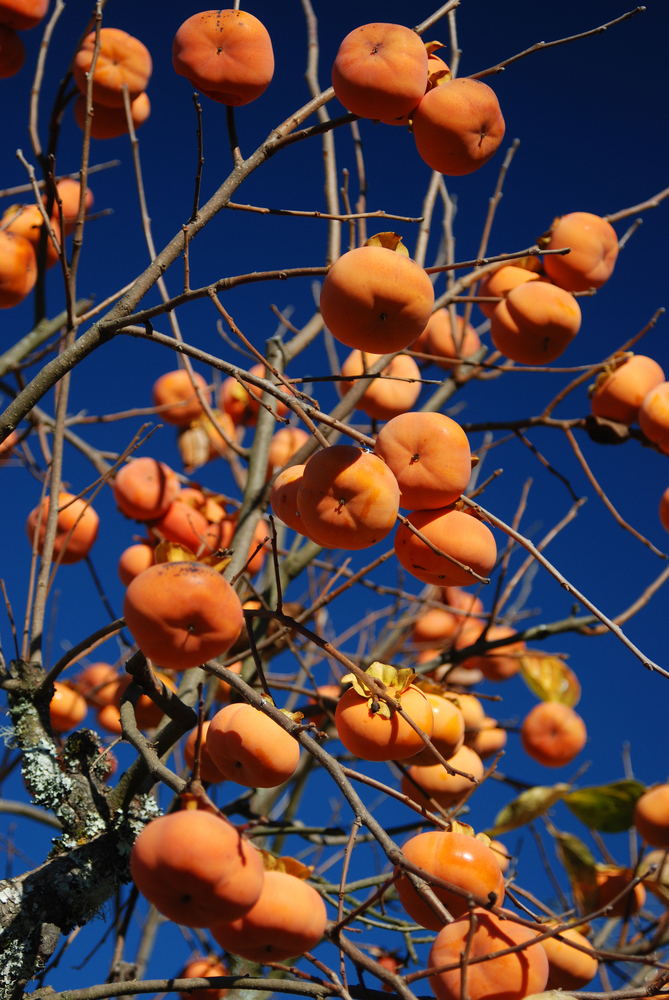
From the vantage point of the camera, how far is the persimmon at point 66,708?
9.30 ft

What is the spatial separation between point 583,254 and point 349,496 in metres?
1.53

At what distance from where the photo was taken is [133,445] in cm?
207

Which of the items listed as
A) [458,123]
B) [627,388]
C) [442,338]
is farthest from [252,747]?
[442,338]

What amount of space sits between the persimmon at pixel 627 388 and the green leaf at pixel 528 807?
3.97 feet

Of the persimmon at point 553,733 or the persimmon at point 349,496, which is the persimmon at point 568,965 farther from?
the persimmon at point 553,733

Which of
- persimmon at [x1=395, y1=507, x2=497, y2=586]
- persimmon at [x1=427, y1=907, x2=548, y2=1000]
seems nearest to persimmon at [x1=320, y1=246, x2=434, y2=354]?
persimmon at [x1=395, y1=507, x2=497, y2=586]

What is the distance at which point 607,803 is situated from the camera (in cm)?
285

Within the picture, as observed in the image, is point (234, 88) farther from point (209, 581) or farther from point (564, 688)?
point (564, 688)

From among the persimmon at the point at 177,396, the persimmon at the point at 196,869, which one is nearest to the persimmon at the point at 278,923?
the persimmon at the point at 196,869

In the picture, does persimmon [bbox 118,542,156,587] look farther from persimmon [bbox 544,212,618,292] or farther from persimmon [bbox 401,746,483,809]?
persimmon [bbox 544,212,618,292]

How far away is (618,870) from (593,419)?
1.68 m

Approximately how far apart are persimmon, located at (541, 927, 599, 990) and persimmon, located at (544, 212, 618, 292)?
1.82 meters

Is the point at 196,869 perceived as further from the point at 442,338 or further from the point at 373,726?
the point at 442,338

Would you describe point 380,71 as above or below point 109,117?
below
